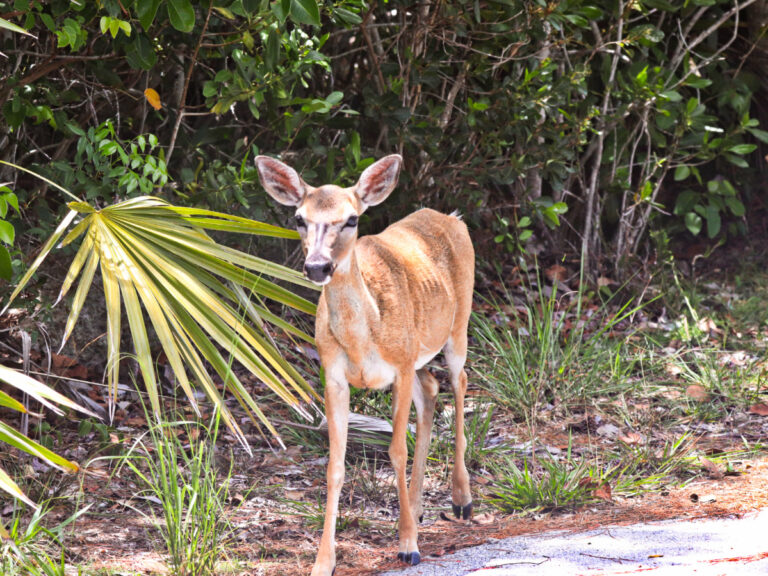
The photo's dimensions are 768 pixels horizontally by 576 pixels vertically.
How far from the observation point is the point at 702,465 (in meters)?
5.14

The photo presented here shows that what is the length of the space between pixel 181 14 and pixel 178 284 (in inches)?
46.3

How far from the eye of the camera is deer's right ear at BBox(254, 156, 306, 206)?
3926mm

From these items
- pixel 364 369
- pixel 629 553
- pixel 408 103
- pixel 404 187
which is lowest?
pixel 629 553

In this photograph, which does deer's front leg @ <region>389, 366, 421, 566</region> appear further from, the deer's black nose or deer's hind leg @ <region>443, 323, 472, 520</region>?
the deer's black nose

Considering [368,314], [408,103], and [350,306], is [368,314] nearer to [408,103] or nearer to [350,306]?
[350,306]

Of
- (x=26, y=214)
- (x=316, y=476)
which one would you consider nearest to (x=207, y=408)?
(x=316, y=476)

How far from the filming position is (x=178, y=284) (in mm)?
4406

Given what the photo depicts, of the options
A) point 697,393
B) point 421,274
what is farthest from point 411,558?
point 697,393

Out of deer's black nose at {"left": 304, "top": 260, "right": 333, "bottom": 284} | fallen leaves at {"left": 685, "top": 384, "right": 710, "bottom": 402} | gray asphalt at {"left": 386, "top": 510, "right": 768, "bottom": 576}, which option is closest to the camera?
deer's black nose at {"left": 304, "top": 260, "right": 333, "bottom": 284}

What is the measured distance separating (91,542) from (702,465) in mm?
3074

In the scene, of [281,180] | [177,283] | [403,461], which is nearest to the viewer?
[281,180]

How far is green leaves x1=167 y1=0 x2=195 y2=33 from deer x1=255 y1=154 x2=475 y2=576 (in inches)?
25.2

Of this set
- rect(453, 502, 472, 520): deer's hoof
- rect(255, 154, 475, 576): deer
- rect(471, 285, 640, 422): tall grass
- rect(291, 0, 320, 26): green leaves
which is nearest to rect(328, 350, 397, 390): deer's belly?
rect(255, 154, 475, 576): deer

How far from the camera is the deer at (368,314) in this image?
373 centimetres
